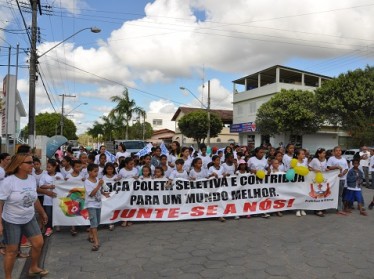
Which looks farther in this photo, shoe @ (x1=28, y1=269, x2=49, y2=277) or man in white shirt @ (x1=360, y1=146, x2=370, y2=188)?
man in white shirt @ (x1=360, y1=146, x2=370, y2=188)

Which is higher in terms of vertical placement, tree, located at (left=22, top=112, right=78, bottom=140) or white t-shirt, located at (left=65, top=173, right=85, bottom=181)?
tree, located at (left=22, top=112, right=78, bottom=140)

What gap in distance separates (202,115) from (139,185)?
122 ft

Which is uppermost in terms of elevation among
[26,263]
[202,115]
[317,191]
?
[202,115]

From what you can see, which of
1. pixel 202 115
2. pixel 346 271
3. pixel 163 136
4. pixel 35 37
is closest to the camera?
pixel 346 271

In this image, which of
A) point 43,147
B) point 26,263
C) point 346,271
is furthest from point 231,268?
point 43,147

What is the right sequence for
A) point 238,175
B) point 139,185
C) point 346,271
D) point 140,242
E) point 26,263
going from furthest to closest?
point 238,175 → point 139,185 → point 140,242 → point 26,263 → point 346,271

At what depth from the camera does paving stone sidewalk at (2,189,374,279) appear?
4.69 m

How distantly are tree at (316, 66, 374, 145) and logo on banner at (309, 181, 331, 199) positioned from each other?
21.1 m

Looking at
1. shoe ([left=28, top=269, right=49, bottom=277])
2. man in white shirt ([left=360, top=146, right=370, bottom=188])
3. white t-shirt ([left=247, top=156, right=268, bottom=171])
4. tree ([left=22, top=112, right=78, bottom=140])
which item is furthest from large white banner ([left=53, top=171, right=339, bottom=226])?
tree ([left=22, top=112, right=78, bottom=140])

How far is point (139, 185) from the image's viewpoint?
7.45 meters

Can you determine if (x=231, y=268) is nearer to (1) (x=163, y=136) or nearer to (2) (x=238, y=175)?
(2) (x=238, y=175)

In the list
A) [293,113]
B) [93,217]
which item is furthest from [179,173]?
[293,113]

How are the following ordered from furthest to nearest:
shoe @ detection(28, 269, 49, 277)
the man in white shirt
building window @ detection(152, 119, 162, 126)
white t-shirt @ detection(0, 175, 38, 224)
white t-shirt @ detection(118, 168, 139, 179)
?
building window @ detection(152, 119, 162, 126), the man in white shirt, white t-shirt @ detection(118, 168, 139, 179), shoe @ detection(28, 269, 49, 277), white t-shirt @ detection(0, 175, 38, 224)

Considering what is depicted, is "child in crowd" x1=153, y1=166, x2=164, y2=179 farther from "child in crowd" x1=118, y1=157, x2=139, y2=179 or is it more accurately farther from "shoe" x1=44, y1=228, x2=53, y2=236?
"shoe" x1=44, y1=228, x2=53, y2=236
